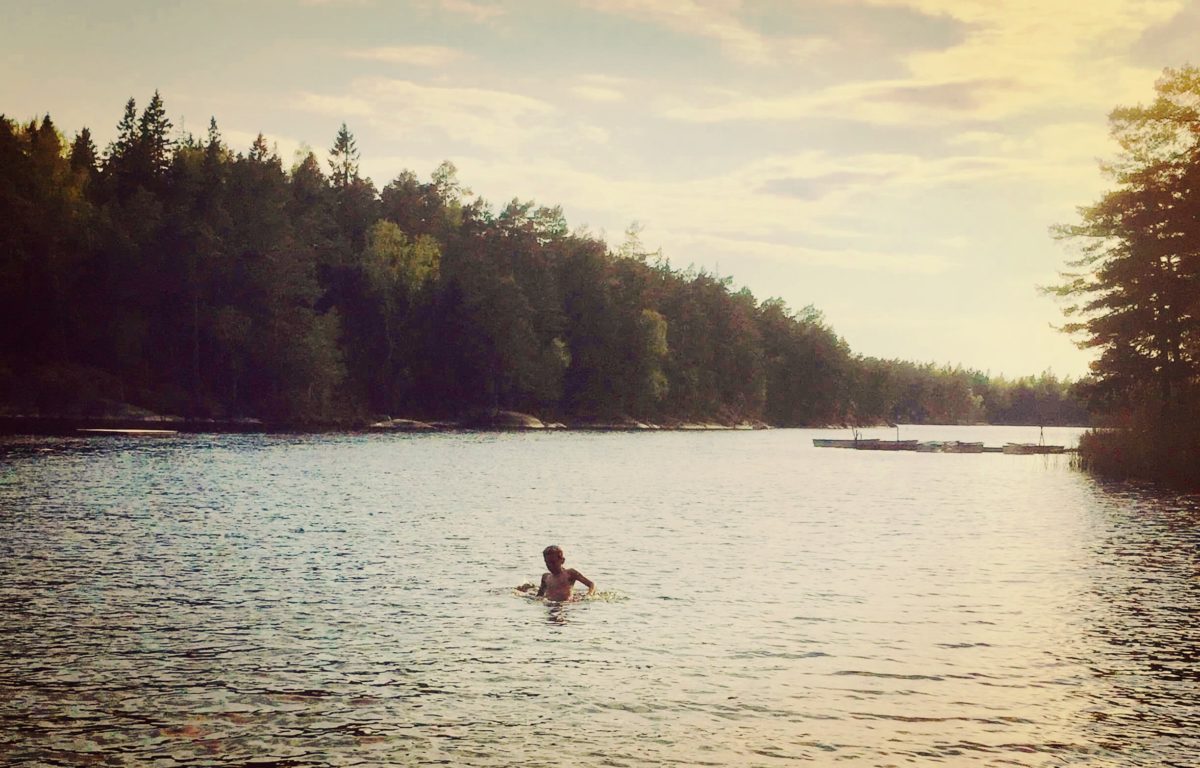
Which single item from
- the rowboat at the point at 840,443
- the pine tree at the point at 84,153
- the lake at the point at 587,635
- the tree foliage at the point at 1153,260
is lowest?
the lake at the point at 587,635

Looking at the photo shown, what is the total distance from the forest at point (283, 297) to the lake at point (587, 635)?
81.1 metres

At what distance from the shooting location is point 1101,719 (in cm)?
1580

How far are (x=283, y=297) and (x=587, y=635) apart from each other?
125 m

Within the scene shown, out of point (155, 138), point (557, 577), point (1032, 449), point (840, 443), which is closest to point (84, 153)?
point (155, 138)

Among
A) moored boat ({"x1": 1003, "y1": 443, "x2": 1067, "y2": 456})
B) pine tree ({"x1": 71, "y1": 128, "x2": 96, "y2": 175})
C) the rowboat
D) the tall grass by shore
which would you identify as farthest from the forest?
the tall grass by shore

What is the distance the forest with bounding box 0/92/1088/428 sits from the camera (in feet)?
406

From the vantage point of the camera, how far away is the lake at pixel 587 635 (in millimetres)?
14461

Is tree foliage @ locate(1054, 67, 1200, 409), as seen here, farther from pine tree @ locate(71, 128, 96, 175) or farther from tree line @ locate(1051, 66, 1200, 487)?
pine tree @ locate(71, 128, 96, 175)

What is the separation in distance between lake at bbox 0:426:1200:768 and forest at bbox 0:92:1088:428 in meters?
81.1

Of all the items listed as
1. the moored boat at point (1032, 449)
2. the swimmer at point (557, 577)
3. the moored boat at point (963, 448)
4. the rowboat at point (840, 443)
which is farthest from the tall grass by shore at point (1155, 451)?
the rowboat at point (840, 443)

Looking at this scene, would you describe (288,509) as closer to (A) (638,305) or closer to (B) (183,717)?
(B) (183,717)

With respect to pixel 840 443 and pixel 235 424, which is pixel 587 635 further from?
pixel 840 443

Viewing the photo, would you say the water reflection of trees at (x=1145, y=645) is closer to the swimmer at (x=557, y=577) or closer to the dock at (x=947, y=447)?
the swimmer at (x=557, y=577)

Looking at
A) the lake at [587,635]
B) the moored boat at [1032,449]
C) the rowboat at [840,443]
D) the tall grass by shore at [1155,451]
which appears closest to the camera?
the lake at [587,635]
